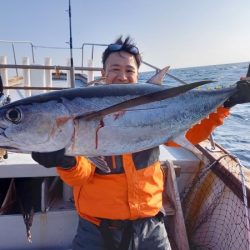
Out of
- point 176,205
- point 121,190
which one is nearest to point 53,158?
point 121,190

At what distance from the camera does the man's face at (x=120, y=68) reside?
2.20 metres

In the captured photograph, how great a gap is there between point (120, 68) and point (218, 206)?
69.0 inches

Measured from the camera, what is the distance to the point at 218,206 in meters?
3.14

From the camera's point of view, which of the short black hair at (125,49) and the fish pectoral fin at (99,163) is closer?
the fish pectoral fin at (99,163)

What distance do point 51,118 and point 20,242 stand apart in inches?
89.1

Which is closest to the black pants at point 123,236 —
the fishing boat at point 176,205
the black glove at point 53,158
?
the black glove at point 53,158

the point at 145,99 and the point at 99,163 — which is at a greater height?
the point at 145,99

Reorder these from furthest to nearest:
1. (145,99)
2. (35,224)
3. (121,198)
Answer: (35,224) < (121,198) < (145,99)

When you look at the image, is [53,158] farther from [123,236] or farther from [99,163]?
[123,236]

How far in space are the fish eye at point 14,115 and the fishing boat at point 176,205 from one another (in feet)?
5.26

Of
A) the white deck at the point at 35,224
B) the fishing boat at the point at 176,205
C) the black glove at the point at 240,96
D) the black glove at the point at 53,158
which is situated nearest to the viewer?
the black glove at the point at 53,158

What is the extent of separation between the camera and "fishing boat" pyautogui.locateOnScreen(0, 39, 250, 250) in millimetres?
2994

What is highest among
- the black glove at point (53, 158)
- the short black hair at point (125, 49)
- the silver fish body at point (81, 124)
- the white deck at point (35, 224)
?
the short black hair at point (125, 49)

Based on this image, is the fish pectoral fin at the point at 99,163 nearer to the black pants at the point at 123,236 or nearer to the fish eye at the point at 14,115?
the fish eye at the point at 14,115
